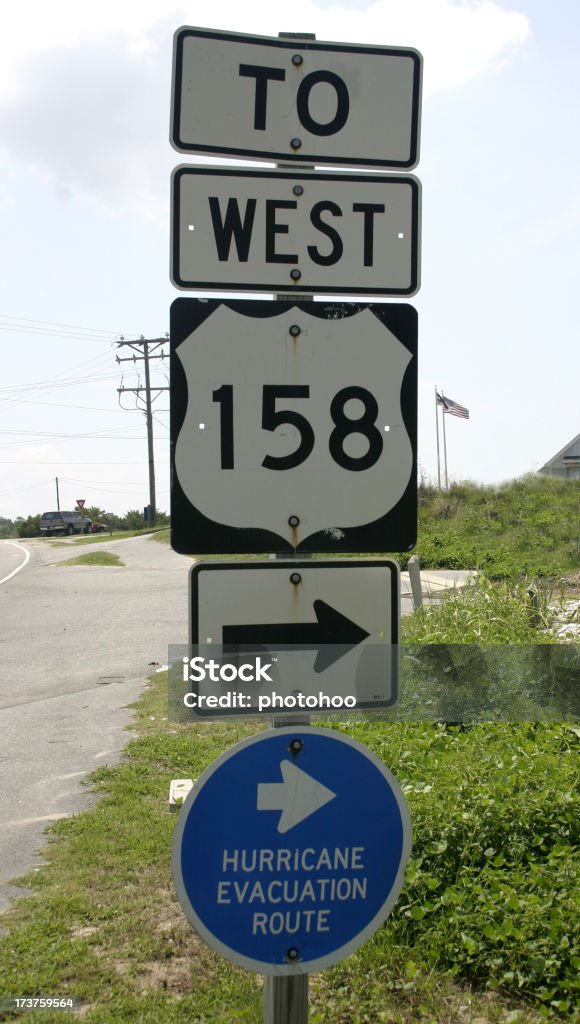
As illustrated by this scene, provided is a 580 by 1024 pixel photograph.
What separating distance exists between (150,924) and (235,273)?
2.83m

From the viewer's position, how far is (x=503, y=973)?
3.37 m

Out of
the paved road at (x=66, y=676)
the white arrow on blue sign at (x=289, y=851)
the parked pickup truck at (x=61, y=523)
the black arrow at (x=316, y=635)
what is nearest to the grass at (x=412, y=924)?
the paved road at (x=66, y=676)

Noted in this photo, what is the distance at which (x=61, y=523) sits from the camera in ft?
197

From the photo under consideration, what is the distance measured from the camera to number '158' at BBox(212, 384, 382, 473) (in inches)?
93.6

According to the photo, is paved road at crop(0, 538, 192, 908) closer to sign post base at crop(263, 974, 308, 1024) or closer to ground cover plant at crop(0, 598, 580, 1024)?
ground cover plant at crop(0, 598, 580, 1024)

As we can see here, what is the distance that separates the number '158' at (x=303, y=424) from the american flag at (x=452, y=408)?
30.2m

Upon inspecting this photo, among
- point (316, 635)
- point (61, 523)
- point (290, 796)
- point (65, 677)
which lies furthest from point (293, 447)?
point (61, 523)

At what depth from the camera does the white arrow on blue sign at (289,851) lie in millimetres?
2236

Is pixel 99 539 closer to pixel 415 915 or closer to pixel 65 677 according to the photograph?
pixel 65 677

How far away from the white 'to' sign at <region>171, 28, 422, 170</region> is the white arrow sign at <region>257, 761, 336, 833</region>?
1538 millimetres

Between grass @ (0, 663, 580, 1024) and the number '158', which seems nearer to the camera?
the number '158'

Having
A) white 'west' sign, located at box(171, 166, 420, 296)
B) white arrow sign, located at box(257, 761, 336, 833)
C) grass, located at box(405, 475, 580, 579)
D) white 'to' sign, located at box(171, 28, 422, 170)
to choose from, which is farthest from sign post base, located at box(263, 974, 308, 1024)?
grass, located at box(405, 475, 580, 579)

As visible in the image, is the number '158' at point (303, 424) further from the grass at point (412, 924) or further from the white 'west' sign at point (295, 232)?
the grass at point (412, 924)

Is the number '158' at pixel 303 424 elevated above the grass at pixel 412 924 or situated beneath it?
elevated above
